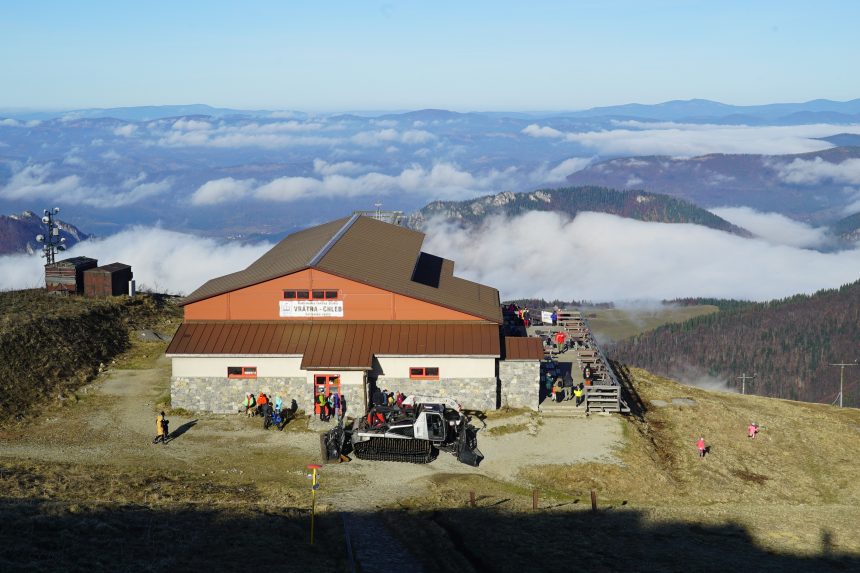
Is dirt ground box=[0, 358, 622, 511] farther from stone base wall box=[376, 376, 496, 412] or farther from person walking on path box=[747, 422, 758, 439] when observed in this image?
person walking on path box=[747, 422, 758, 439]

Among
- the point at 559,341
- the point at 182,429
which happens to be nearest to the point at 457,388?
the point at 559,341

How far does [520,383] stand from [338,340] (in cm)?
972

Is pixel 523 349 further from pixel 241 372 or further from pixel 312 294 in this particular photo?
pixel 241 372

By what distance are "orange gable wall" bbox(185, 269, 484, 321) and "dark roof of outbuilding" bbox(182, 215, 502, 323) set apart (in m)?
0.32

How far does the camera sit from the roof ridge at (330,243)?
156 ft

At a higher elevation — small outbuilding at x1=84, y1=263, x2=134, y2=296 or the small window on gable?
small outbuilding at x1=84, y1=263, x2=134, y2=296

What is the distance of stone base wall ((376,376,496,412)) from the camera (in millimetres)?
44219

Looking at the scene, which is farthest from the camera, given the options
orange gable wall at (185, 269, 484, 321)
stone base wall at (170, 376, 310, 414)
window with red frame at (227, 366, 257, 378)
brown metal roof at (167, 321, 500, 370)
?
orange gable wall at (185, 269, 484, 321)

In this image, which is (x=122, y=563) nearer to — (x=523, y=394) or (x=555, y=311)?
(x=523, y=394)

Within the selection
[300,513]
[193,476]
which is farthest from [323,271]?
[300,513]

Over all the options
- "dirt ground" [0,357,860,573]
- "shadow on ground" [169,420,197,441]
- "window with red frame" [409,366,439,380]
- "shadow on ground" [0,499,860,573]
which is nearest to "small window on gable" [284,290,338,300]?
"window with red frame" [409,366,439,380]

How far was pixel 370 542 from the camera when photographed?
1085 inches

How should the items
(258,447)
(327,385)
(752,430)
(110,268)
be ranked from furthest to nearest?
(110,268)
(752,430)
(327,385)
(258,447)

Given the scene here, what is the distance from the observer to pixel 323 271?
4638cm
